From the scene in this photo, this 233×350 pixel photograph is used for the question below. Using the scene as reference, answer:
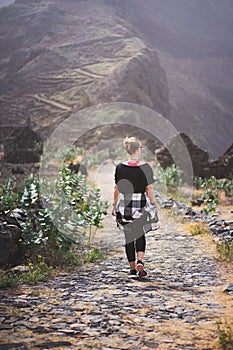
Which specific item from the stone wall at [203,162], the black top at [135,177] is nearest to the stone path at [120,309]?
the black top at [135,177]

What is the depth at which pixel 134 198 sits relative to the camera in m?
5.73

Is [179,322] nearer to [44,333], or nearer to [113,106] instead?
[44,333]

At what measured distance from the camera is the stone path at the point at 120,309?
3.46 metres

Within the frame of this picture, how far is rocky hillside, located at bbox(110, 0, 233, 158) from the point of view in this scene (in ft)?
246

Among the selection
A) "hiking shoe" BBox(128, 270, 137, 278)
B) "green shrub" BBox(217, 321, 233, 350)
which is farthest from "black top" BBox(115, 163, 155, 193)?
"green shrub" BBox(217, 321, 233, 350)

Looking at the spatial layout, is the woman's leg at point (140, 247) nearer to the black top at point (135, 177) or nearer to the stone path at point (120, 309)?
the stone path at point (120, 309)

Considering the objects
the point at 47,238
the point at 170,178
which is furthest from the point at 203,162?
the point at 47,238

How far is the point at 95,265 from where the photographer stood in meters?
6.64

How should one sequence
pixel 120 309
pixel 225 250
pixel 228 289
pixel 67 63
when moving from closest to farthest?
pixel 120 309 → pixel 228 289 → pixel 225 250 → pixel 67 63

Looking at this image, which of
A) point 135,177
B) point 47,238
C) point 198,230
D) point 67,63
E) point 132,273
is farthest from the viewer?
point 67,63

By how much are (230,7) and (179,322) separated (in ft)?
385

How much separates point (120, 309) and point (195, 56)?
321 feet

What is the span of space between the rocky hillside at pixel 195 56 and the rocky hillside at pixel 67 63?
44.9ft

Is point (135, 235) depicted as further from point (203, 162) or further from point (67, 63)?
point (67, 63)
